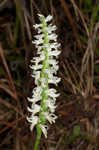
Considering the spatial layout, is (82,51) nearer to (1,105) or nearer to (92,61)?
(92,61)

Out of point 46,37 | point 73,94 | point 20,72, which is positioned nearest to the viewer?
point 46,37

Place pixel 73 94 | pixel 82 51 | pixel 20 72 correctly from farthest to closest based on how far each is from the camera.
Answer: pixel 20 72, pixel 82 51, pixel 73 94

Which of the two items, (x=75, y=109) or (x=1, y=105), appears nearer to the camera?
(x=75, y=109)

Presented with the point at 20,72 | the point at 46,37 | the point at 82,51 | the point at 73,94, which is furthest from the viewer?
the point at 20,72

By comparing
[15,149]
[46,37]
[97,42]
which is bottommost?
[15,149]

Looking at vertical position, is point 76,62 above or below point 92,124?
above

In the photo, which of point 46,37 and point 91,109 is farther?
point 91,109

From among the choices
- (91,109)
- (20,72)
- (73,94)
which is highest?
(20,72)

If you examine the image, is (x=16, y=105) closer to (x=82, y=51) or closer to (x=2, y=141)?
(x=2, y=141)

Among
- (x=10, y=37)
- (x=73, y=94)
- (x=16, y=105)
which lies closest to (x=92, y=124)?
(x=73, y=94)

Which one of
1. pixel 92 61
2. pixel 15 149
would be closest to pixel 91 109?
pixel 92 61
